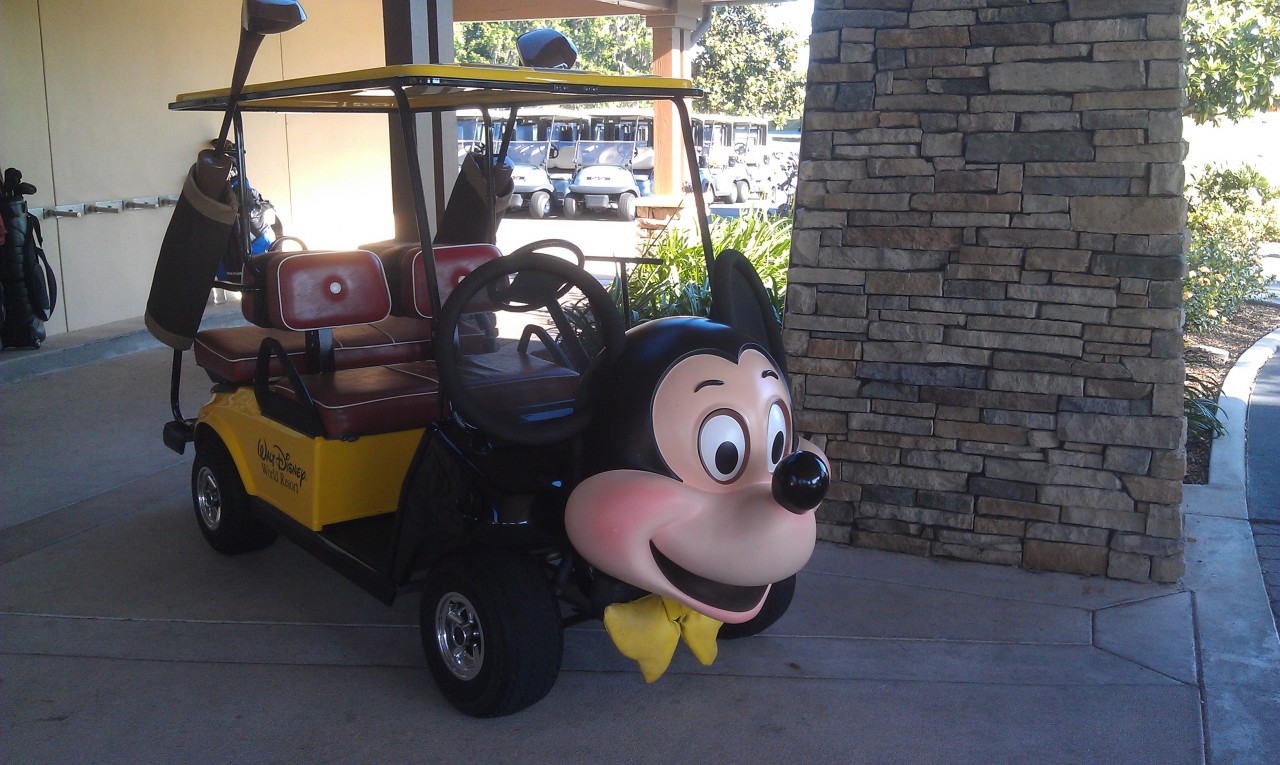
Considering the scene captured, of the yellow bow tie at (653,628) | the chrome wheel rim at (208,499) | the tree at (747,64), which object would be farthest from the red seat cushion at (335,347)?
the tree at (747,64)

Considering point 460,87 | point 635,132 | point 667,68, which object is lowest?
point 460,87

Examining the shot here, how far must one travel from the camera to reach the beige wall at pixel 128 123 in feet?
26.0

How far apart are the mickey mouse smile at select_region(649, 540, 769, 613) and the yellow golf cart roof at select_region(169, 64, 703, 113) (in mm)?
1458

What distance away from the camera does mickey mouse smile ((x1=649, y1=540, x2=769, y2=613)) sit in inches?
107

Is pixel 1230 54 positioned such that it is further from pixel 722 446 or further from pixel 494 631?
pixel 494 631

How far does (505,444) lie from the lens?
9.99 feet

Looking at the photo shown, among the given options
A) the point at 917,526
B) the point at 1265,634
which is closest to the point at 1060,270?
the point at 917,526

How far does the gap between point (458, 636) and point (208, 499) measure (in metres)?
1.72

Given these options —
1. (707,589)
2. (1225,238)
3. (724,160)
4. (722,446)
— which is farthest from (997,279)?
(724,160)

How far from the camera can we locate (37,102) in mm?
7926

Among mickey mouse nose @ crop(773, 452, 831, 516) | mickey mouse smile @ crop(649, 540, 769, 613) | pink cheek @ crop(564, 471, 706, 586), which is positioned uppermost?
mickey mouse nose @ crop(773, 452, 831, 516)

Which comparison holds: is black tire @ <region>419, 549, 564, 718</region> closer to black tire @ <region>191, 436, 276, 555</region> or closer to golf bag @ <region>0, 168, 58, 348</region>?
black tire @ <region>191, 436, 276, 555</region>

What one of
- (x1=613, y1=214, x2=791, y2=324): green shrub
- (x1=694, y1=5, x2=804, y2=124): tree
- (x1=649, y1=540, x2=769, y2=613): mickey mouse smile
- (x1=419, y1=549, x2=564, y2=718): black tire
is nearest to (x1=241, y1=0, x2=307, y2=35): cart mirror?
(x1=419, y1=549, x2=564, y2=718): black tire

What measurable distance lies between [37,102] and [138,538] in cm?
502
